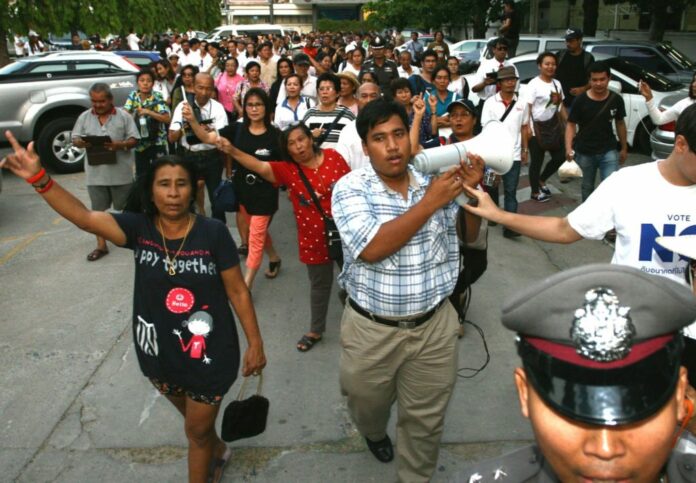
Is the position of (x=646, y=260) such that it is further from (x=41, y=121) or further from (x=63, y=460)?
(x=41, y=121)

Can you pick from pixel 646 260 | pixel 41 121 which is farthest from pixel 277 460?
pixel 41 121

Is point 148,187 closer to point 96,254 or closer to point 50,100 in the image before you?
point 96,254

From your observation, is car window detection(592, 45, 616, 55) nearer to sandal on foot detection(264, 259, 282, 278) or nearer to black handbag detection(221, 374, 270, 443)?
sandal on foot detection(264, 259, 282, 278)

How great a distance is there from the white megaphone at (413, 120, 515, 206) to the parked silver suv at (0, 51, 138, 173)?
27.5 feet

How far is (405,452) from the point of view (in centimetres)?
308

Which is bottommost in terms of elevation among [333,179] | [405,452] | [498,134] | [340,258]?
[405,452]

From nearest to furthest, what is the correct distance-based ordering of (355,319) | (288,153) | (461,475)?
(461,475) < (355,319) < (288,153)

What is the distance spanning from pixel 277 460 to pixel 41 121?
26.7ft

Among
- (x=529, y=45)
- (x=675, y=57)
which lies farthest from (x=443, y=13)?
(x=675, y=57)

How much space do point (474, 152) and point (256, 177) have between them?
3.11 metres

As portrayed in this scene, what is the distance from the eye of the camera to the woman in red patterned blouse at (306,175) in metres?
4.35

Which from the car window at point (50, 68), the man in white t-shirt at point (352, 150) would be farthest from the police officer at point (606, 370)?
the car window at point (50, 68)

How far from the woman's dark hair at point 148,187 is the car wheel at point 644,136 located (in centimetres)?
867

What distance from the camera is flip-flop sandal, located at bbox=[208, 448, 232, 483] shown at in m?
3.36
